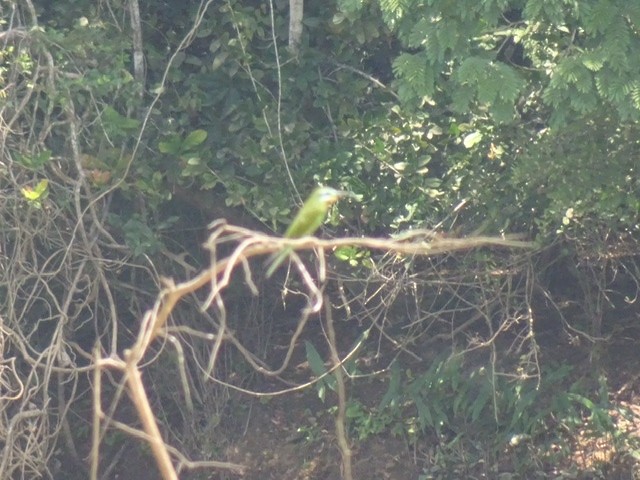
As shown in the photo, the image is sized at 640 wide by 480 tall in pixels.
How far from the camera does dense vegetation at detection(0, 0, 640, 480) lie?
14.8ft

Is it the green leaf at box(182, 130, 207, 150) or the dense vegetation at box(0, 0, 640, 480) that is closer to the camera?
the dense vegetation at box(0, 0, 640, 480)

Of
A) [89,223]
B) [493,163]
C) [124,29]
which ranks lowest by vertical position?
[89,223]

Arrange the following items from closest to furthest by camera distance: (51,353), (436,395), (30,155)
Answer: (30,155) < (51,353) < (436,395)

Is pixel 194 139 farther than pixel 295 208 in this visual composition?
No

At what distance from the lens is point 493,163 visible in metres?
4.70

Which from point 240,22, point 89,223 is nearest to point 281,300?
point 89,223

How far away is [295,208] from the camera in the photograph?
16.0 ft

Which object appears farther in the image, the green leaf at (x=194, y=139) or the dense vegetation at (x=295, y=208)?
the green leaf at (x=194, y=139)

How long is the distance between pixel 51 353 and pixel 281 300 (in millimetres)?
1438

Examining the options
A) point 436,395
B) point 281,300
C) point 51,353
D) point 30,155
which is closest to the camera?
point 30,155

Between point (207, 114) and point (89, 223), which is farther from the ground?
point (207, 114)

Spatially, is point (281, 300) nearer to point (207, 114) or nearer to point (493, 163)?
point (207, 114)

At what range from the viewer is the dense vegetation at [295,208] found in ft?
14.8

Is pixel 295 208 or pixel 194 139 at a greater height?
pixel 194 139
